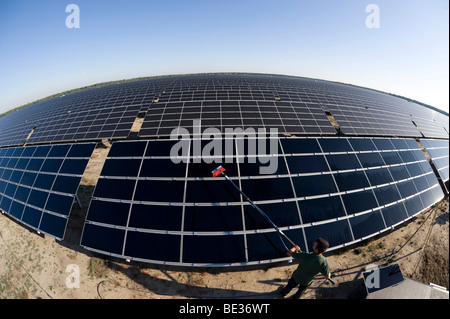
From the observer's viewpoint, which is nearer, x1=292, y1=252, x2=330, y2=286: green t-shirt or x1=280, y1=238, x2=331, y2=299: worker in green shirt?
x1=280, y1=238, x2=331, y2=299: worker in green shirt

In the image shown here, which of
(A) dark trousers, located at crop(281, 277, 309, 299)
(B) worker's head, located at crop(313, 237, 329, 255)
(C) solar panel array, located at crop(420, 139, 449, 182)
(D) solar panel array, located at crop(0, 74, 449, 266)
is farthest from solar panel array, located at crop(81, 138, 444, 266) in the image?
(C) solar panel array, located at crop(420, 139, 449, 182)

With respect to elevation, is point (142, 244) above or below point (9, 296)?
above

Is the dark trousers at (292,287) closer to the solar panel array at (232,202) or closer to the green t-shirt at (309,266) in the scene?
the green t-shirt at (309,266)

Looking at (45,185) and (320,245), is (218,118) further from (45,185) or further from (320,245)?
(45,185)

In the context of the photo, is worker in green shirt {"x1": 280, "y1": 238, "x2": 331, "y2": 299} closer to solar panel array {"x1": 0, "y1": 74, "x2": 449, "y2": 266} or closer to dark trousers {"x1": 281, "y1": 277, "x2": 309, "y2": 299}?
dark trousers {"x1": 281, "y1": 277, "x2": 309, "y2": 299}
